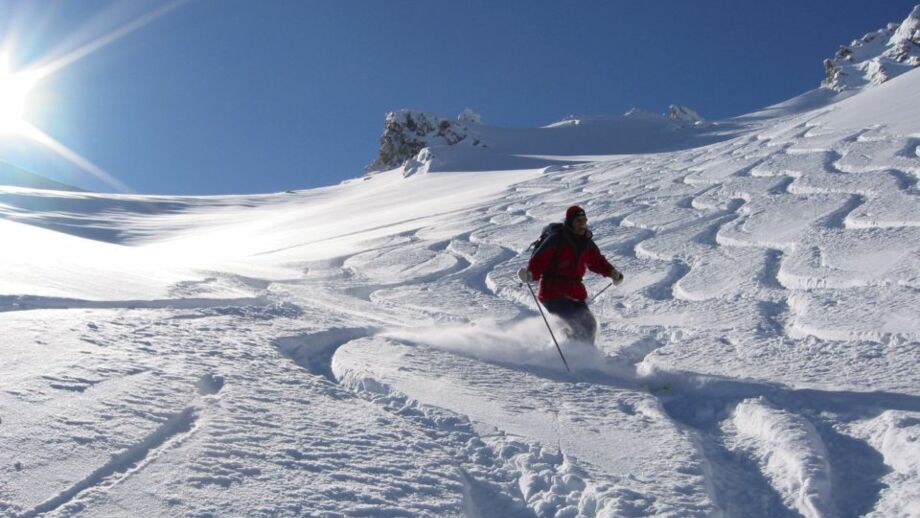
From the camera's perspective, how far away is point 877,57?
67062 millimetres

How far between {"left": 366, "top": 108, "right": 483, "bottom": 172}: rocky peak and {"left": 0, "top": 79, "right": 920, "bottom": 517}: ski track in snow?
39569 mm

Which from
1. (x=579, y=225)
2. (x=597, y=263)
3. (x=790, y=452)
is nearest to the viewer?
(x=790, y=452)

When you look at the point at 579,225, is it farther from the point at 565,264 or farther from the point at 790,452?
the point at 790,452

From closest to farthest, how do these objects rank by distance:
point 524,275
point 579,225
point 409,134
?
1. point 524,275
2. point 579,225
3. point 409,134

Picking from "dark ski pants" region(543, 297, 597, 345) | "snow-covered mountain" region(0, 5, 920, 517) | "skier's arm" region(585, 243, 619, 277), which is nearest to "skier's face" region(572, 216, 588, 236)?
"skier's arm" region(585, 243, 619, 277)

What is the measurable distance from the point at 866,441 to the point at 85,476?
2.74 metres

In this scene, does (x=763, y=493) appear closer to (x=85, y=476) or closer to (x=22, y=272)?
(x=85, y=476)

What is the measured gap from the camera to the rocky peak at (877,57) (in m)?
60.2

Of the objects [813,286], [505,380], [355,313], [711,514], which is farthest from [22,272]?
[813,286]

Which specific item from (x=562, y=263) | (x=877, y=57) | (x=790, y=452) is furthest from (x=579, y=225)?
(x=877, y=57)

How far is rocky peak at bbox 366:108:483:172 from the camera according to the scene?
155 ft

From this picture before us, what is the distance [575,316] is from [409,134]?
4563 cm

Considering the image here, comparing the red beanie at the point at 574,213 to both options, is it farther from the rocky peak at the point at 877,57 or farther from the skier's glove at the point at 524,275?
the rocky peak at the point at 877,57

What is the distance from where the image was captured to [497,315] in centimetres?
632
